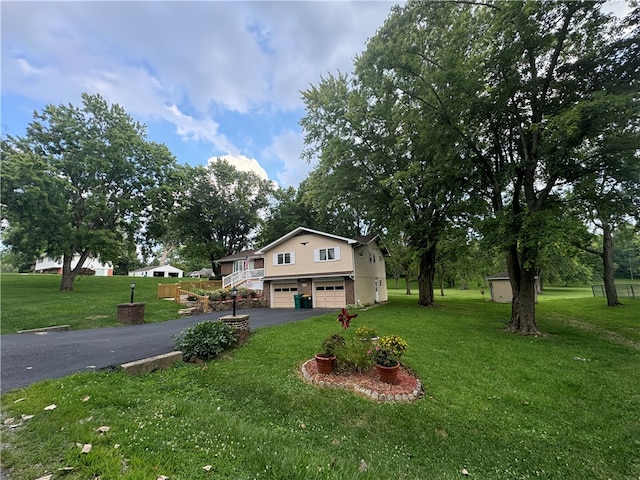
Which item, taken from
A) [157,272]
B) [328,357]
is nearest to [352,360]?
[328,357]

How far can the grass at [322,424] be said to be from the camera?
9.25 feet

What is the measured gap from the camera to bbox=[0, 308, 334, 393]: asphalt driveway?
528cm

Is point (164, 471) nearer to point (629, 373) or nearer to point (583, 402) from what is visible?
point (583, 402)

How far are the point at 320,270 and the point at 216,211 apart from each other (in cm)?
2019

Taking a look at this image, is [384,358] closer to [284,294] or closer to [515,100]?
[515,100]

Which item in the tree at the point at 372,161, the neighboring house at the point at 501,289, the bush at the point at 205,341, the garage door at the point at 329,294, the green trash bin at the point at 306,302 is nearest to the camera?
the bush at the point at 205,341

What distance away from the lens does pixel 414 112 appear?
1222 cm

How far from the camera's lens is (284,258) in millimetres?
21531

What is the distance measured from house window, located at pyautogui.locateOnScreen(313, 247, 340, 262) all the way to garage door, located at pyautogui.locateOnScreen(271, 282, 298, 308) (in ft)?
8.79

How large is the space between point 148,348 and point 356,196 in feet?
47.9

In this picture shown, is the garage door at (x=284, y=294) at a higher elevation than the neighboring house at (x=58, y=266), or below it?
below

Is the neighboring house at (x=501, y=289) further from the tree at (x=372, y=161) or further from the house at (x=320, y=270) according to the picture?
the house at (x=320, y=270)

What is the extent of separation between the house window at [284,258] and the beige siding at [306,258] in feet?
0.37

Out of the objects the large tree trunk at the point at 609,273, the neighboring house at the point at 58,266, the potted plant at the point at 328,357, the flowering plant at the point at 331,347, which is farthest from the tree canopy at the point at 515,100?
the neighboring house at the point at 58,266
